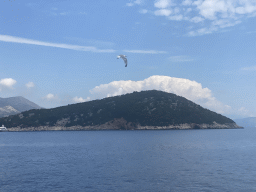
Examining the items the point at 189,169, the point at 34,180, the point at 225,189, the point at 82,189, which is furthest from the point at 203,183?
the point at 34,180

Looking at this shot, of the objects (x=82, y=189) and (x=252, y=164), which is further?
(x=252, y=164)

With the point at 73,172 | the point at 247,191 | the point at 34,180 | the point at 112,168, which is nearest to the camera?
the point at 247,191

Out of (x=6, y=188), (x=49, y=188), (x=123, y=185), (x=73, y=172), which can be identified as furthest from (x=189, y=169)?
(x=6, y=188)

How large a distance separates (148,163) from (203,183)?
22004 mm

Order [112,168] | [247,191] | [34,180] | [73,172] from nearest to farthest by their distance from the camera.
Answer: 1. [247,191]
2. [34,180]
3. [73,172]
4. [112,168]

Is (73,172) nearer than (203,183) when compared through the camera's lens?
No

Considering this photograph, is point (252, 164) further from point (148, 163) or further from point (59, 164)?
point (59, 164)

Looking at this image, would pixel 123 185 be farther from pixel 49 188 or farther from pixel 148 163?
pixel 148 163

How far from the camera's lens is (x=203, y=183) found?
146ft

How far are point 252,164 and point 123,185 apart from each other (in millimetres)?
38702

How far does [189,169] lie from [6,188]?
119ft

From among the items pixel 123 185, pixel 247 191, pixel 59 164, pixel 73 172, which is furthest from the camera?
pixel 59 164

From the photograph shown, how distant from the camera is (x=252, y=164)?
213 ft

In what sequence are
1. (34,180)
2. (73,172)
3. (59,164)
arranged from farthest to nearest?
(59,164) → (73,172) → (34,180)
